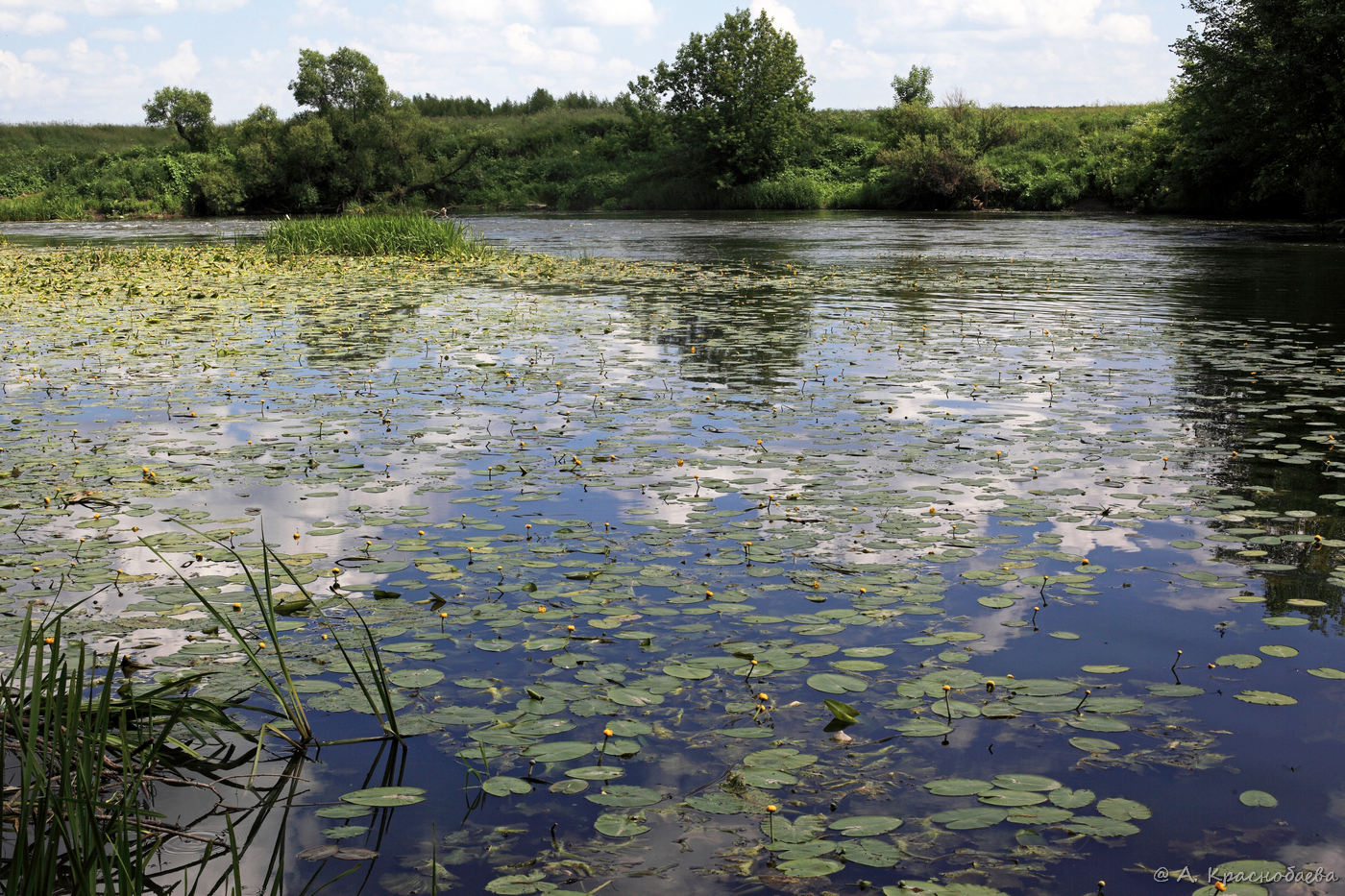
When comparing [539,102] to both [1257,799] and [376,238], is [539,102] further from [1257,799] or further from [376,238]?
[1257,799]

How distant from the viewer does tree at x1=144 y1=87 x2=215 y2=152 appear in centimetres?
5725

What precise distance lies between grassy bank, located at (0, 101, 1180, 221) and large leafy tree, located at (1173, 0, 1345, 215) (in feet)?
18.9

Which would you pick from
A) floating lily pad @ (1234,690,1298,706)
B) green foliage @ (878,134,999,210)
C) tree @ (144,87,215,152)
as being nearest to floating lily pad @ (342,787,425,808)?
floating lily pad @ (1234,690,1298,706)

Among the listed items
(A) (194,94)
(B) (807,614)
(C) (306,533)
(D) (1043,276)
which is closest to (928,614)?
(B) (807,614)

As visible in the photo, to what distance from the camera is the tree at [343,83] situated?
5241 cm

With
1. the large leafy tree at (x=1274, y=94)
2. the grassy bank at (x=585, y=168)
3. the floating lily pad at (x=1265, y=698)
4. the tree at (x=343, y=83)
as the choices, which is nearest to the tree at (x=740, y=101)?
the grassy bank at (x=585, y=168)

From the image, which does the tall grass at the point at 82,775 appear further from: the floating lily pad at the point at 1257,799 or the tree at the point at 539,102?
the tree at the point at 539,102

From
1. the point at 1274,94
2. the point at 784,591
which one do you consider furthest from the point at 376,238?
the point at 1274,94

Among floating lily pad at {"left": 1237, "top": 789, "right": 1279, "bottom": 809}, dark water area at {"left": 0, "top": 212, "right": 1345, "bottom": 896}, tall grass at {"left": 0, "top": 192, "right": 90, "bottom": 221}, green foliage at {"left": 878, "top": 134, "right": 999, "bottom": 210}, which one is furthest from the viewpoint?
tall grass at {"left": 0, "top": 192, "right": 90, "bottom": 221}

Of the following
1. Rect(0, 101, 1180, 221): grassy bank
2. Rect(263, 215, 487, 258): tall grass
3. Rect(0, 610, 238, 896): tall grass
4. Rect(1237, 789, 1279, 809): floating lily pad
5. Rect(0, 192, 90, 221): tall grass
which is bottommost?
Rect(1237, 789, 1279, 809): floating lily pad

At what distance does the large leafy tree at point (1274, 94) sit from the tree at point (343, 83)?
122 feet

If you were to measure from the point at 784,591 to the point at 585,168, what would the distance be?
58614mm

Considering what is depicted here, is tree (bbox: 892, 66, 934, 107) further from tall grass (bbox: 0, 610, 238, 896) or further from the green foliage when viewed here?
tall grass (bbox: 0, 610, 238, 896)

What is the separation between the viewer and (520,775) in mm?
2971
